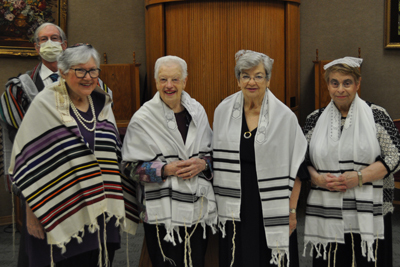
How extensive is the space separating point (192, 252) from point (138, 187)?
53 centimetres

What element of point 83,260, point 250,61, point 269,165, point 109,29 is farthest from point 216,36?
point 83,260

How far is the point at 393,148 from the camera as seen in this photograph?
8.30 ft

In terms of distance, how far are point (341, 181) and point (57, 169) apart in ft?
5.40

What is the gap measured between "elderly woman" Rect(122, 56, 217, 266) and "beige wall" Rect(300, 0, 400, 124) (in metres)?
3.08

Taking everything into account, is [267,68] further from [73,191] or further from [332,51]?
[332,51]

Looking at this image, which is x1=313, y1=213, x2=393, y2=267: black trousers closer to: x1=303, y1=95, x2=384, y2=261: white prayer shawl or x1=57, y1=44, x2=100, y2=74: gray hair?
x1=303, y1=95, x2=384, y2=261: white prayer shawl

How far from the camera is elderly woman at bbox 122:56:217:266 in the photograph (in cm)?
246

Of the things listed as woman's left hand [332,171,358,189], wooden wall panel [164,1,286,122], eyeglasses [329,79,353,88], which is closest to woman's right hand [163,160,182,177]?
woman's left hand [332,171,358,189]

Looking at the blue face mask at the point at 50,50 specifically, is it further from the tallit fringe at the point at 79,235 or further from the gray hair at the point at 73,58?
the tallit fringe at the point at 79,235

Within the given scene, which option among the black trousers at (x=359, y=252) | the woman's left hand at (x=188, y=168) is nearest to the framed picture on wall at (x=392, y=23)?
the black trousers at (x=359, y=252)

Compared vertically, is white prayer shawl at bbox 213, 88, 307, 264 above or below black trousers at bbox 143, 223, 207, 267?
above

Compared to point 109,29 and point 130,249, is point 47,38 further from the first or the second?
point 109,29

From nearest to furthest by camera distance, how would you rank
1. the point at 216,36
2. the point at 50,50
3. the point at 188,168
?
the point at 188,168 < the point at 50,50 < the point at 216,36

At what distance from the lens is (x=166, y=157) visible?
2.50 meters
